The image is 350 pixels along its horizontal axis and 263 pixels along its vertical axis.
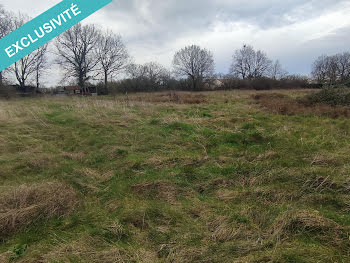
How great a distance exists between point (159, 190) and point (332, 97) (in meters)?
13.0

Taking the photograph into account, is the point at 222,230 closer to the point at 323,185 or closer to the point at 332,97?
the point at 323,185

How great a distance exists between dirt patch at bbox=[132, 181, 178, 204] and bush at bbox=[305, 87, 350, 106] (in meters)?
12.4

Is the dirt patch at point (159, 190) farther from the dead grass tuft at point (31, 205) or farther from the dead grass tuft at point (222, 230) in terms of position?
the dead grass tuft at point (31, 205)

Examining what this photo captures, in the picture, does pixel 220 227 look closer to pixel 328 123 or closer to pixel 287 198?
pixel 287 198

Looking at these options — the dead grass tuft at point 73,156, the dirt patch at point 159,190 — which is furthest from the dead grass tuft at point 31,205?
the dead grass tuft at point 73,156

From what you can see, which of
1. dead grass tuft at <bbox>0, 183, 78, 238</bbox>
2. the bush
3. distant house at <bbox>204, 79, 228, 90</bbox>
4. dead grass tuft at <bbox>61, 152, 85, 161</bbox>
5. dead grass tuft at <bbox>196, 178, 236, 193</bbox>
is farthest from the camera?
distant house at <bbox>204, 79, 228, 90</bbox>

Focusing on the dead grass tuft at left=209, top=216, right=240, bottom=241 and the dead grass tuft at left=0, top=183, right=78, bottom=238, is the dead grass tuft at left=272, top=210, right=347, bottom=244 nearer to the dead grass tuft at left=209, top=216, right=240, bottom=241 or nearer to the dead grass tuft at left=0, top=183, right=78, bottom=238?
the dead grass tuft at left=209, top=216, right=240, bottom=241

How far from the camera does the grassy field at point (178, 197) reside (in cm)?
218

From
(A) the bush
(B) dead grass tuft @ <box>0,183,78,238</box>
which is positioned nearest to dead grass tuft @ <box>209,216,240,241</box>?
(B) dead grass tuft @ <box>0,183,78,238</box>

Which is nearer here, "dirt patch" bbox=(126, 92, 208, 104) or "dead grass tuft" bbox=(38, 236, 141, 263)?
"dead grass tuft" bbox=(38, 236, 141, 263)

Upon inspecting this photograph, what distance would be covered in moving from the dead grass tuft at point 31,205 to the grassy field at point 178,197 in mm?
16

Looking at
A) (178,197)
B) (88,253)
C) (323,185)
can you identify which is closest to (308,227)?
(323,185)

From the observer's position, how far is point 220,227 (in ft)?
8.02

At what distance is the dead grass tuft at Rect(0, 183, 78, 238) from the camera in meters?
2.59
